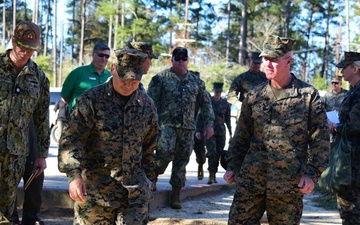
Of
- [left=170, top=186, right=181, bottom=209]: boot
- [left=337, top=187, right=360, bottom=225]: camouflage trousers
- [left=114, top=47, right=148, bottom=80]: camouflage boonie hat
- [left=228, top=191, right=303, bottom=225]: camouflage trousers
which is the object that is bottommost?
[left=170, top=186, right=181, bottom=209]: boot

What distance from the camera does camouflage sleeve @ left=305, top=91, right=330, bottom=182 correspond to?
5.09 m

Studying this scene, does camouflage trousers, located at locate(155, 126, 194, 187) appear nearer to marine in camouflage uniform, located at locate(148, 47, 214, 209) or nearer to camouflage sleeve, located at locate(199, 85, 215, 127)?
marine in camouflage uniform, located at locate(148, 47, 214, 209)

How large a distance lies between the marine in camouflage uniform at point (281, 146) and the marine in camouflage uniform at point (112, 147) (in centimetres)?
102

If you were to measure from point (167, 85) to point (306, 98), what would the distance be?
344 cm

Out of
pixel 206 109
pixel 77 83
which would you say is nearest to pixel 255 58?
pixel 206 109

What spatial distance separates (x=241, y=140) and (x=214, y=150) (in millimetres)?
6706

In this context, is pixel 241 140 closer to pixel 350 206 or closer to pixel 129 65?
pixel 129 65

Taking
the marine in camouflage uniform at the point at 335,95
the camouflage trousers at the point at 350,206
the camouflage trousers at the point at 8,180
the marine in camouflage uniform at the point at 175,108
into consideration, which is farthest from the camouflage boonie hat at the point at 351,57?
the marine in camouflage uniform at the point at 335,95

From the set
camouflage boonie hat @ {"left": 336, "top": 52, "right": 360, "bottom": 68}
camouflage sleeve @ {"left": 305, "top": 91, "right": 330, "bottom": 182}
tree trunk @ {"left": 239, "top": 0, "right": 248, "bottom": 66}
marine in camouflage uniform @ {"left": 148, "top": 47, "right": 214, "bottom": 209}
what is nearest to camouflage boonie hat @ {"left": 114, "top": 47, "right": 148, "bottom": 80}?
camouflage sleeve @ {"left": 305, "top": 91, "right": 330, "bottom": 182}

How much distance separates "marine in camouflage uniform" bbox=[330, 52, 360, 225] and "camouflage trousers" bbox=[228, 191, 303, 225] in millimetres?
1601

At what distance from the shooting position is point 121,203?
15.1ft

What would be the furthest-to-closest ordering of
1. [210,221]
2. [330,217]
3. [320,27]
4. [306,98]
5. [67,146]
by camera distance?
1. [320,27]
2. [330,217]
3. [210,221]
4. [306,98]
5. [67,146]

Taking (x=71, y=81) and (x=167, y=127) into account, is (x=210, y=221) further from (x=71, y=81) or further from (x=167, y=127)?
(x=71, y=81)

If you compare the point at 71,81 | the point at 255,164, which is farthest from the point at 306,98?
the point at 71,81
